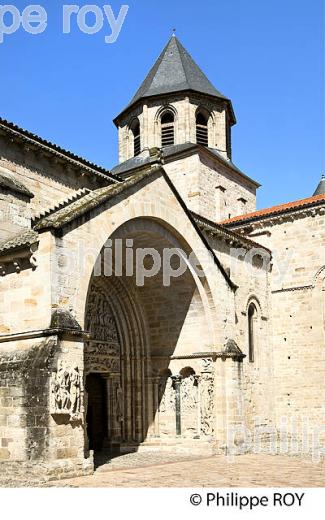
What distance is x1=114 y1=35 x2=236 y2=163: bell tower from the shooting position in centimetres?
2802

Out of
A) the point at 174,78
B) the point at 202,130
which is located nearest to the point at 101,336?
the point at 202,130

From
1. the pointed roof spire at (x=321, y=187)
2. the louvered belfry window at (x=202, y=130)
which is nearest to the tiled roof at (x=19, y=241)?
the louvered belfry window at (x=202, y=130)

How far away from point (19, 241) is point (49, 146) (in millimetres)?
4735

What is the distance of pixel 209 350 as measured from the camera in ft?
53.5

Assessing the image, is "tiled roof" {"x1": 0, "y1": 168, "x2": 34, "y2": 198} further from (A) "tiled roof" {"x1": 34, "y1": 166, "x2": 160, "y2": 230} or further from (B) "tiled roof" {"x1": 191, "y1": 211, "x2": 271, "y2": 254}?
(B) "tiled roof" {"x1": 191, "y1": 211, "x2": 271, "y2": 254}

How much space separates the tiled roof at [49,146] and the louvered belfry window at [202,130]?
11377mm

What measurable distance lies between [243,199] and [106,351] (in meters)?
15.7

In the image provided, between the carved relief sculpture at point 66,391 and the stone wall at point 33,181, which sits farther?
the stone wall at point 33,181

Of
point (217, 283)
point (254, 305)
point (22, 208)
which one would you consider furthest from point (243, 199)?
point (22, 208)

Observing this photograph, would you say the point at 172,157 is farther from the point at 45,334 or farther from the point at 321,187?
the point at 45,334

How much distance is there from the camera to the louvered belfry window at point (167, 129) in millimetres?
28266

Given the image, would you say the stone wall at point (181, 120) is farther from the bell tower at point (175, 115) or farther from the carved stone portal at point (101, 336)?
the carved stone portal at point (101, 336)

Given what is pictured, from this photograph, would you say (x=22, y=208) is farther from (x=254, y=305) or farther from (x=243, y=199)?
(x=243, y=199)

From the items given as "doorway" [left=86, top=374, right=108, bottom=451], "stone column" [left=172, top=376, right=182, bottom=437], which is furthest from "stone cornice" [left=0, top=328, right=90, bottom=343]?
"stone column" [left=172, top=376, right=182, bottom=437]
